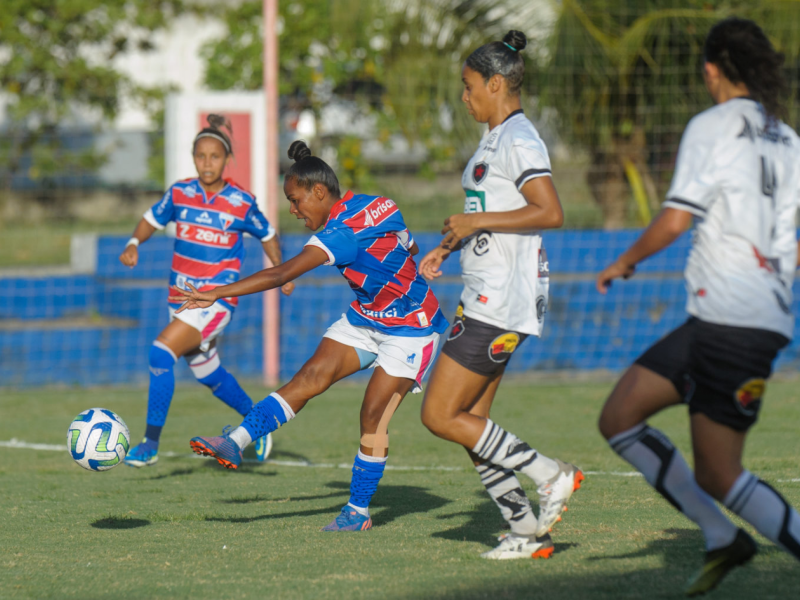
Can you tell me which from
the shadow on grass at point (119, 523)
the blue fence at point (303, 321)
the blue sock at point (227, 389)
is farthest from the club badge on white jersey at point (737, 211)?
the blue fence at point (303, 321)

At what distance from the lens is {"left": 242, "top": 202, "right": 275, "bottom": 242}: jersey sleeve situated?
682 cm

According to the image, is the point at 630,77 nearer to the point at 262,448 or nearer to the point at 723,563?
the point at 262,448

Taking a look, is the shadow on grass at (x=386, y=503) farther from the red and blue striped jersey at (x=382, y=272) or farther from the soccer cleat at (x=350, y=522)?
the red and blue striped jersey at (x=382, y=272)

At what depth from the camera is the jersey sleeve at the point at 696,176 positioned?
319 cm

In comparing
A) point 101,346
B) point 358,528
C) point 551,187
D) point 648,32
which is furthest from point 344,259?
point 648,32

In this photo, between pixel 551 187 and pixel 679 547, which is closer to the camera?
pixel 551 187

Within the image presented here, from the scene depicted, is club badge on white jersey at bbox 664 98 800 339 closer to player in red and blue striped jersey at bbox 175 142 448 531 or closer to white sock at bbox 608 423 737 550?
white sock at bbox 608 423 737 550

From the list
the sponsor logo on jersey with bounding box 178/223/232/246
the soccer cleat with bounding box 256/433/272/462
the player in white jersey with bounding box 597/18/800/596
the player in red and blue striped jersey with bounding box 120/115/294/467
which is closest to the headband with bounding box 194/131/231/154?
the player in red and blue striped jersey with bounding box 120/115/294/467

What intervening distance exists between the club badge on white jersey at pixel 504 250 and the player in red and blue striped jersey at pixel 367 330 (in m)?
0.68

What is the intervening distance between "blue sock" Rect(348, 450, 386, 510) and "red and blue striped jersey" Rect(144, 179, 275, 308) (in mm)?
2360

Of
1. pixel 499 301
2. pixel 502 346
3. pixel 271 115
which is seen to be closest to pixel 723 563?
pixel 502 346

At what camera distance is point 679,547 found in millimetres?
4152

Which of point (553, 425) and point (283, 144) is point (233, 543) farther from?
point (283, 144)

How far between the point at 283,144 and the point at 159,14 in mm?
10777
